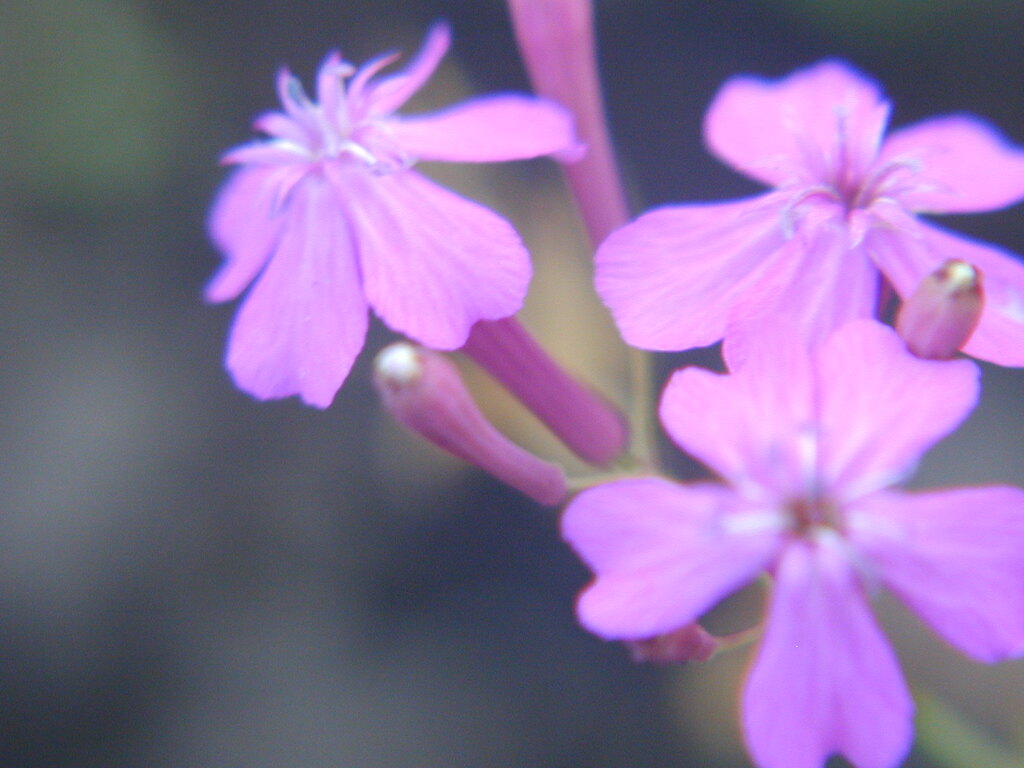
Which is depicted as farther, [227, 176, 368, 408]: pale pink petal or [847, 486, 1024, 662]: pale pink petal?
[227, 176, 368, 408]: pale pink petal

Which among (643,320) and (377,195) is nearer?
(643,320)

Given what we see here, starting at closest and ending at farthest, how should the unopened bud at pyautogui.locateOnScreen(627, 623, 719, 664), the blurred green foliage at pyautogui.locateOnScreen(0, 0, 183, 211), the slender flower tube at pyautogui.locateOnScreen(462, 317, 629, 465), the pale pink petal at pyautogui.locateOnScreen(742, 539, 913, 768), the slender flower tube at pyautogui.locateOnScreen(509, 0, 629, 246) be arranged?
the pale pink petal at pyautogui.locateOnScreen(742, 539, 913, 768)
the unopened bud at pyautogui.locateOnScreen(627, 623, 719, 664)
the slender flower tube at pyautogui.locateOnScreen(462, 317, 629, 465)
the slender flower tube at pyautogui.locateOnScreen(509, 0, 629, 246)
the blurred green foliage at pyautogui.locateOnScreen(0, 0, 183, 211)

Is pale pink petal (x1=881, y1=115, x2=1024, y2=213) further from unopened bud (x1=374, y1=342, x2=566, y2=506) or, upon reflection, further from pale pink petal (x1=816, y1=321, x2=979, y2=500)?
unopened bud (x1=374, y1=342, x2=566, y2=506)

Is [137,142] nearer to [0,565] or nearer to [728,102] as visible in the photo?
[0,565]

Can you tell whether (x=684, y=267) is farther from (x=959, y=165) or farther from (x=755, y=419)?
(x=959, y=165)

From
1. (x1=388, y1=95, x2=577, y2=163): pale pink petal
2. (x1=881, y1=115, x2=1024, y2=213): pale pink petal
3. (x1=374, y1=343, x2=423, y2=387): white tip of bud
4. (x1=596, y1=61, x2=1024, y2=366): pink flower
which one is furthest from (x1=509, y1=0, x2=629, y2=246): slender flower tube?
(x1=374, y1=343, x2=423, y2=387): white tip of bud

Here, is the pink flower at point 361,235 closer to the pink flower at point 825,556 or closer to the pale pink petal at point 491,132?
the pale pink petal at point 491,132

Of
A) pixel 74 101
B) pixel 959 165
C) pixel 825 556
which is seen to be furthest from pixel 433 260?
pixel 74 101

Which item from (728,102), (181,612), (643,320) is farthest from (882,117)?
(181,612)
